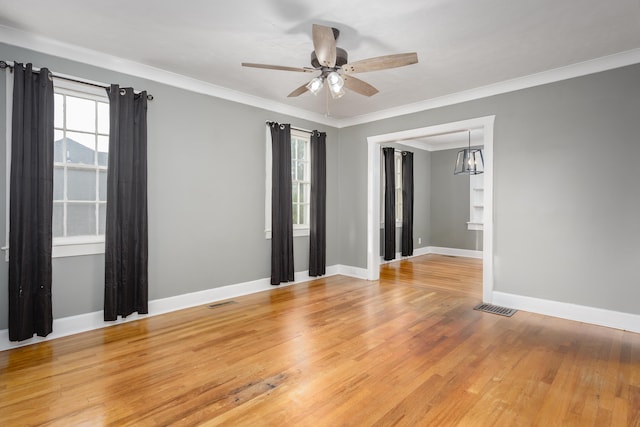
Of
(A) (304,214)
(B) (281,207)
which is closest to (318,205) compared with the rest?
(A) (304,214)

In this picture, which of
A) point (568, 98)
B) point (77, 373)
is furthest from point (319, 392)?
point (568, 98)

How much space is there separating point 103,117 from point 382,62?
2.89 meters

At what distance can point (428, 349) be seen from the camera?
119 inches

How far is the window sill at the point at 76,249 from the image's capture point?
129 inches

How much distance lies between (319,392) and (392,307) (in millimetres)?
2146

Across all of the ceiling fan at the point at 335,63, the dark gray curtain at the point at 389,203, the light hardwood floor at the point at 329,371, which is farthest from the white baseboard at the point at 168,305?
the ceiling fan at the point at 335,63

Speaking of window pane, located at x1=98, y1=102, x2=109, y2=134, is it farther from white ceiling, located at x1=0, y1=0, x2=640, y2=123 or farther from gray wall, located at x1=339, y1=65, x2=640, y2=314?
gray wall, located at x1=339, y1=65, x2=640, y2=314

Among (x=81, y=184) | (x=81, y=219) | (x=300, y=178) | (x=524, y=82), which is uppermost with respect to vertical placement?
(x=524, y=82)

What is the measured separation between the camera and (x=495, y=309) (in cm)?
414

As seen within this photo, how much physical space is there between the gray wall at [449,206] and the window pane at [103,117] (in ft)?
25.1

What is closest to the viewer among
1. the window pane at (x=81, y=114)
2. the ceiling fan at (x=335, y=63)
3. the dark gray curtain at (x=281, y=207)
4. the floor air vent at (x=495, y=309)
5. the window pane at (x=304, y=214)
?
the ceiling fan at (x=335, y=63)

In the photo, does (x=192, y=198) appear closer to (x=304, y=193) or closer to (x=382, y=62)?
(x=304, y=193)

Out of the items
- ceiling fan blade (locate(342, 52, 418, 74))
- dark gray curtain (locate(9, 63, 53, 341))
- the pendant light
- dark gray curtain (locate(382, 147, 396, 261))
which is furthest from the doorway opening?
dark gray curtain (locate(9, 63, 53, 341))

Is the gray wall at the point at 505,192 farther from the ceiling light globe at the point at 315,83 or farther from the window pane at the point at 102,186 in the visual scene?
the ceiling light globe at the point at 315,83
